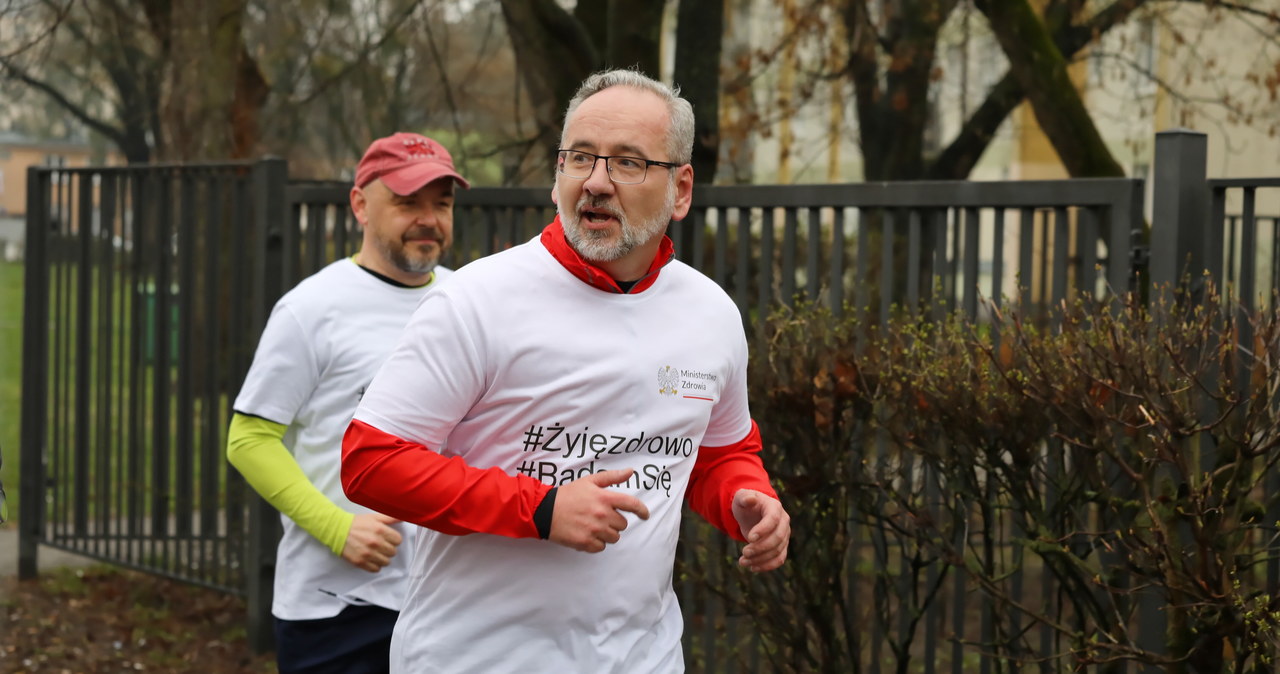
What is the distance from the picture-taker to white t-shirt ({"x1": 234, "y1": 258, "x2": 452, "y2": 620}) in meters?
4.36

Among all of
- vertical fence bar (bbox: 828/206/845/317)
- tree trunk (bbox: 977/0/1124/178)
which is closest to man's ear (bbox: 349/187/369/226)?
vertical fence bar (bbox: 828/206/845/317)

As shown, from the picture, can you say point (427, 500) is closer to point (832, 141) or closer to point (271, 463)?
point (271, 463)

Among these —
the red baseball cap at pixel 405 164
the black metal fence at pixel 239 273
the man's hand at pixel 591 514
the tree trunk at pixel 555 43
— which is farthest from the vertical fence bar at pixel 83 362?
the man's hand at pixel 591 514

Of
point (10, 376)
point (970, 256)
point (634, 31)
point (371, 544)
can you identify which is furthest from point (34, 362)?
point (10, 376)

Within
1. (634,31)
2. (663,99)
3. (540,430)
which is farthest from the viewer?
(634,31)

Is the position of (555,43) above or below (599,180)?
above

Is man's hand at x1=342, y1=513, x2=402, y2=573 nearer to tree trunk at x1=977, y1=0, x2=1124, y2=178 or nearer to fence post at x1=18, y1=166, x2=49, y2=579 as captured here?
fence post at x1=18, y1=166, x2=49, y2=579

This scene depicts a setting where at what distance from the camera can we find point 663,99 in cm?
294

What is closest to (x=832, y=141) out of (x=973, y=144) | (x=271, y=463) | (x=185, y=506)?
(x=973, y=144)

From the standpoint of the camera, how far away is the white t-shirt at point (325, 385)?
4.36 metres

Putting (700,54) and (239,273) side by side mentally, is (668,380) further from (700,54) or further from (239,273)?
(700,54)

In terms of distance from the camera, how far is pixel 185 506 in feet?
25.6

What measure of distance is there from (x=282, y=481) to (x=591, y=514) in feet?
6.43

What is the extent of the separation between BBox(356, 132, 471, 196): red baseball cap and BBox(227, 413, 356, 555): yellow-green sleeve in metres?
0.76
